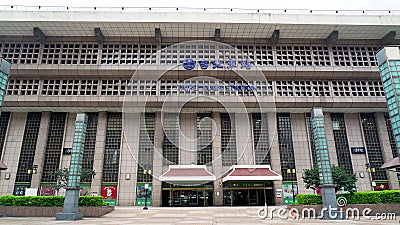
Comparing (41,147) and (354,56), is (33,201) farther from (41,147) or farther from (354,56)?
(354,56)

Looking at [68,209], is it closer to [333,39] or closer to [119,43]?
[119,43]

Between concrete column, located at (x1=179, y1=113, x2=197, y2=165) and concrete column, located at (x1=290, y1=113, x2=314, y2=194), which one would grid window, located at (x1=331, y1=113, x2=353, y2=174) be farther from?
concrete column, located at (x1=179, y1=113, x2=197, y2=165)

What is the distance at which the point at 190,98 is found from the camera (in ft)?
103

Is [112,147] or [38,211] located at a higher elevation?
[112,147]

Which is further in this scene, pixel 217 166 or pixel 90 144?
pixel 90 144

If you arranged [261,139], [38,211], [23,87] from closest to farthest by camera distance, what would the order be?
[38,211], [23,87], [261,139]

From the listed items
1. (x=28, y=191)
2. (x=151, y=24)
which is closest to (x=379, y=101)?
(x=151, y=24)

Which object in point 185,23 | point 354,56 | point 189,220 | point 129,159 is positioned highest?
point 185,23

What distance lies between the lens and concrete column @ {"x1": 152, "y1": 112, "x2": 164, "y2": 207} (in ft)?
99.1

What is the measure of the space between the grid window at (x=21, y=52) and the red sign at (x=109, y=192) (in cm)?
1637

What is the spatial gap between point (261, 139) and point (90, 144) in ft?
66.1

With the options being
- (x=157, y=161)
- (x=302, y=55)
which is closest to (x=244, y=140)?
(x=157, y=161)

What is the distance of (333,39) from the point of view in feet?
107

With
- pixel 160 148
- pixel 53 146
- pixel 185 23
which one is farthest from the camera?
pixel 53 146
